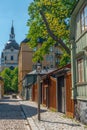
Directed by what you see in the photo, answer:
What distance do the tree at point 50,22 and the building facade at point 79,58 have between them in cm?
995

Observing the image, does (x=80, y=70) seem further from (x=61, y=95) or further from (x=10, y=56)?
(x=10, y=56)

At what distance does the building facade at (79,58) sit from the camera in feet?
47.4

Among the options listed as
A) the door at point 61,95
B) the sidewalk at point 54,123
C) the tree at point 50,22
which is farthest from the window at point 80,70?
the tree at point 50,22

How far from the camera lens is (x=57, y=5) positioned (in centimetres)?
2956

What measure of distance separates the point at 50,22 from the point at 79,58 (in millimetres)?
13906

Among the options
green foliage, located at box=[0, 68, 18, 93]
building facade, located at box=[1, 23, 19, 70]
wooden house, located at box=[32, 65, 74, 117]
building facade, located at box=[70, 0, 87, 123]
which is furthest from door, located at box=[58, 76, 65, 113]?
building facade, located at box=[1, 23, 19, 70]

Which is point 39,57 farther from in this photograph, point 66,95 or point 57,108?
point 66,95

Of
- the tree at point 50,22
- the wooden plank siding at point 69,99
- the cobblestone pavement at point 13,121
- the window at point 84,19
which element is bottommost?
the cobblestone pavement at point 13,121

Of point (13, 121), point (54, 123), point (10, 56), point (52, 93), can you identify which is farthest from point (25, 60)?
point (54, 123)

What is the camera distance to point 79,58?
1559 cm

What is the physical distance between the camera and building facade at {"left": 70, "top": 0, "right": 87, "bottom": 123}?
14.5 m

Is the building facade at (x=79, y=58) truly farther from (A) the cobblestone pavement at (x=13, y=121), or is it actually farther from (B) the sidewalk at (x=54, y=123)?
(A) the cobblestone pavement at (x=13, y=121)

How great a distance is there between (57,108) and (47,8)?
1243 centimetres

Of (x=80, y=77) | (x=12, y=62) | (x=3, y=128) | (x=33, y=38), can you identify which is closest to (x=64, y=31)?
(x=33, y=38)
